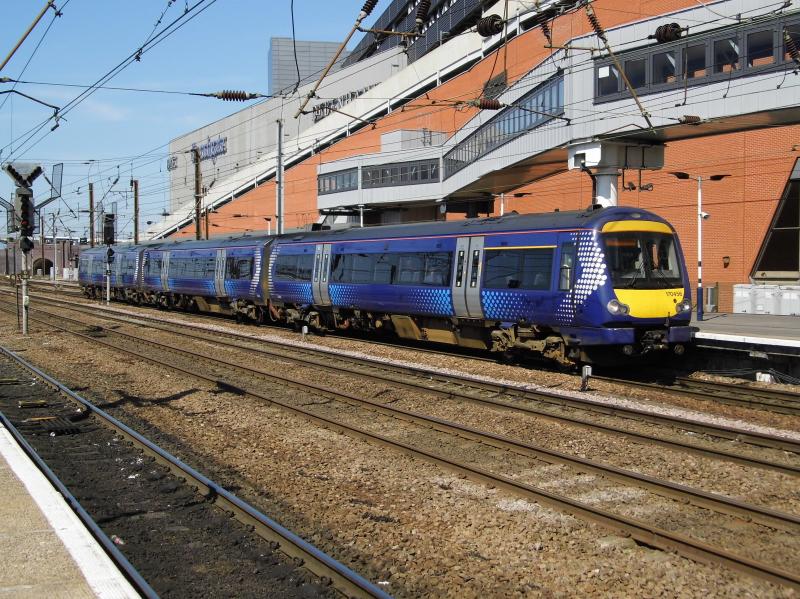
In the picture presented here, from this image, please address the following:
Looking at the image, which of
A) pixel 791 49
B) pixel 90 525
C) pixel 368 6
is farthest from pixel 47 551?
pixel 791 49

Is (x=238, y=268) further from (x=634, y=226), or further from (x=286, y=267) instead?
(x=634, y=226)

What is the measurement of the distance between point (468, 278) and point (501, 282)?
3.38 feet

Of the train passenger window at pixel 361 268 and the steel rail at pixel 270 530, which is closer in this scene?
the steel rail at pixel 270 530

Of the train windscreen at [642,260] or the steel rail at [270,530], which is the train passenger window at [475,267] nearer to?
the train windscreen at [642,260]

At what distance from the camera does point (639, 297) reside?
13594 mm

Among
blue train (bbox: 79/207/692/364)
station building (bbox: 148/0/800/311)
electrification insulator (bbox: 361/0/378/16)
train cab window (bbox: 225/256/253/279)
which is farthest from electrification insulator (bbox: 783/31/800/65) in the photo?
train cab window (bbox: 225/256/253/279)

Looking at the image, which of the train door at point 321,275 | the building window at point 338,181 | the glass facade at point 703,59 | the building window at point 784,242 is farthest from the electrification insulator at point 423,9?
the building window at point 338,181

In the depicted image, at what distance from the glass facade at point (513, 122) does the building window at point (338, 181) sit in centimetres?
1019

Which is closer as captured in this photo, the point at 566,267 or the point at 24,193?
the point at 566,267

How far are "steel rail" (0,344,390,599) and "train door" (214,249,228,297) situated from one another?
60.3ft

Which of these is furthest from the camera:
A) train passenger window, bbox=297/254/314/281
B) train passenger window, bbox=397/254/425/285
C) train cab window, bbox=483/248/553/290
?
train passenger window, bbox=297/254/314/281

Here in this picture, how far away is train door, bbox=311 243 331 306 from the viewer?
2167 cm

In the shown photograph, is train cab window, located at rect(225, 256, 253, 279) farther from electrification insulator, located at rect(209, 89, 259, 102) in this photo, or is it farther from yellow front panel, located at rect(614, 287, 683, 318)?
yellow front panel, located at rect(614, 287, 683, 318)

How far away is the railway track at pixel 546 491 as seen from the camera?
566 centimetres
